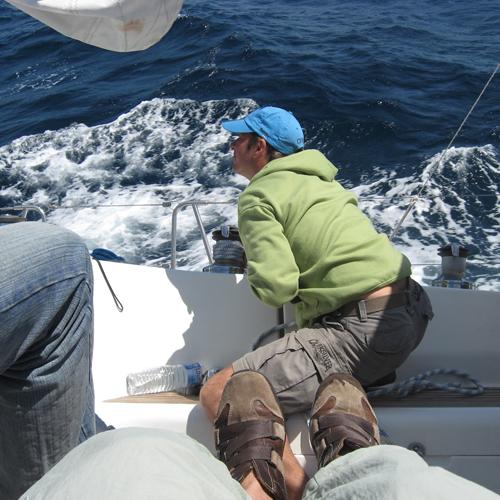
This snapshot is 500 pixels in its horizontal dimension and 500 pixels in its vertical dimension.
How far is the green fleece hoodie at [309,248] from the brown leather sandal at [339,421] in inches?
9.5

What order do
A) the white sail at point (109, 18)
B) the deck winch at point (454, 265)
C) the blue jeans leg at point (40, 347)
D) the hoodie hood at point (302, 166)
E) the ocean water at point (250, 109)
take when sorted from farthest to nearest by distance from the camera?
the ocean water at point (250, 109)
the deck winch at point (454, 265)
the hoodie hood at point (302, 166)
the white sail at point (109, 18)
the blue jeans leg at point (40, 347)

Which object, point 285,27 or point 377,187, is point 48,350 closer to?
point 377,187

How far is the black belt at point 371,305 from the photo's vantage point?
5.82ft

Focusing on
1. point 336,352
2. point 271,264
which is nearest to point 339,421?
point 336,352

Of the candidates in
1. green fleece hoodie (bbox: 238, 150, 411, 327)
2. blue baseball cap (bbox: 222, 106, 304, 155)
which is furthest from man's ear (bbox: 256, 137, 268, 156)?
green fleece hoodie (bbox: 238, 150, 411, 327)

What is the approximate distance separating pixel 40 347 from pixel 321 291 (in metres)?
0.88

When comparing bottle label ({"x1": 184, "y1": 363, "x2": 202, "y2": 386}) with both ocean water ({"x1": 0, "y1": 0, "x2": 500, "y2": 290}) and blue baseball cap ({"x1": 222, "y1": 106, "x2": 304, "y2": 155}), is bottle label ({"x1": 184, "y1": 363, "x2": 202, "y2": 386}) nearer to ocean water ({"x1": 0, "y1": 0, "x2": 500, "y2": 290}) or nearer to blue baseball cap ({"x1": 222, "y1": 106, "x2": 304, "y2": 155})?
blue baseball cap ({"x1": 222, "y1": 106, "x2": 304, "y2": 155})

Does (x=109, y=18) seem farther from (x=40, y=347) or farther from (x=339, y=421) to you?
(x=339, y=421)

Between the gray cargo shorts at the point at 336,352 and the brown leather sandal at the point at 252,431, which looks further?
the gray cargo shorts at the point at 336,352

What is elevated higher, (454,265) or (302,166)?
(302,166)

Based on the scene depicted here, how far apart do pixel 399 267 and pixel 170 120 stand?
4617mm

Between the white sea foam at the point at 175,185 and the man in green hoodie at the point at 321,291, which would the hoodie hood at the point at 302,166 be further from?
the white sea foam at the point at 175,185

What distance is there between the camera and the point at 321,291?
1772mm

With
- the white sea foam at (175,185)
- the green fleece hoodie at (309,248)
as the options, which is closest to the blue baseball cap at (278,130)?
the green fleece hoodie at (309,248)
